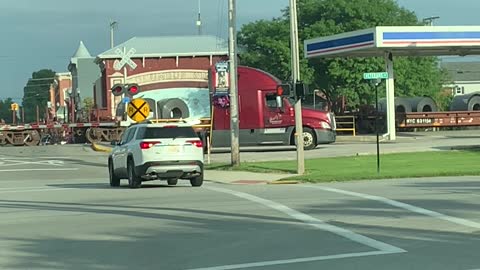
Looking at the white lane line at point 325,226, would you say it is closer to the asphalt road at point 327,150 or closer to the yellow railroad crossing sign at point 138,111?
the yellow railroad crossing sign at point 138,111

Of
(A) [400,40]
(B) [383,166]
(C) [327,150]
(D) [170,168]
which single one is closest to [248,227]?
(D) [170,168]

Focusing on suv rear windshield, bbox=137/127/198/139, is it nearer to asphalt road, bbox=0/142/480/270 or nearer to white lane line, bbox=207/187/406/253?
asphalt road, bbox=0/142/480/270

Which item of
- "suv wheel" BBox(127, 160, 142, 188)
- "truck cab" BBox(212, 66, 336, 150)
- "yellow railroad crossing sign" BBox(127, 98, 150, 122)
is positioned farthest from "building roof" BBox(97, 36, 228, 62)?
"suv wheel" BBox(127, 160, 142, 188)

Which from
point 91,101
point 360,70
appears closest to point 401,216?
point 360,70

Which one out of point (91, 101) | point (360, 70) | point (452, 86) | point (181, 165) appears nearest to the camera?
point (181, 165)

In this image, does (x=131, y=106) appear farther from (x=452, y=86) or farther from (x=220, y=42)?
(x=452, y=86)

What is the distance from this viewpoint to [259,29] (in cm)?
6419

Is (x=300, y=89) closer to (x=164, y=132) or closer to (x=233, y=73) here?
(x=233, y=73)

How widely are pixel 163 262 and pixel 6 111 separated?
160 metres

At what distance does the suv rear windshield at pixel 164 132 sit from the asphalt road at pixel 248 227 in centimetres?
154

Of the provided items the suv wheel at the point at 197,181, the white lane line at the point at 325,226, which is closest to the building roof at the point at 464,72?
the suv wheel at the point at 197,181

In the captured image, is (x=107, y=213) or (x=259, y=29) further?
(x=259, y=29)

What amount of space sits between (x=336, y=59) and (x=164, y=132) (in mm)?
36815

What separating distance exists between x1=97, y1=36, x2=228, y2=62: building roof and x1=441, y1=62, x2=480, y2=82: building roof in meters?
63.8
